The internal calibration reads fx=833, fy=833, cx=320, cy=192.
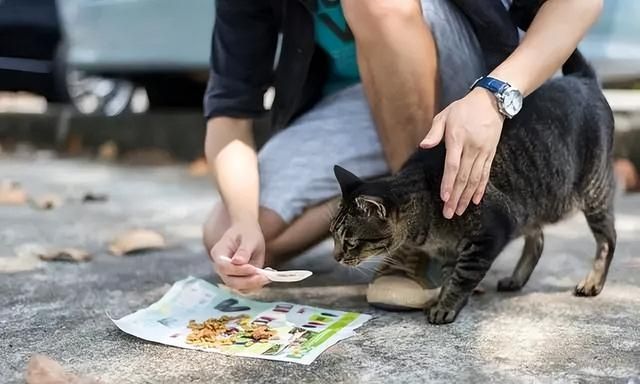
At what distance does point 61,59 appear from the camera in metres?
4.47

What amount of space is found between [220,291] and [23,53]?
333 cm

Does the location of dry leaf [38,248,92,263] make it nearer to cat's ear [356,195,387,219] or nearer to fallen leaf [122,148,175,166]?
cat's ear [356,195,387,219]

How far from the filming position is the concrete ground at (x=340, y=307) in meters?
1.32

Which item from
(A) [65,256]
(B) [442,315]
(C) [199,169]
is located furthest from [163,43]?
(B) [442,315]

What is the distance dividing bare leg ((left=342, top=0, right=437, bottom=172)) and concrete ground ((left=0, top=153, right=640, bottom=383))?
15.6 inches

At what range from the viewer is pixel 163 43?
3.77 m

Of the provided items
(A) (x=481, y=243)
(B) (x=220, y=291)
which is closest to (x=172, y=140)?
(B) (x=220, y=291)

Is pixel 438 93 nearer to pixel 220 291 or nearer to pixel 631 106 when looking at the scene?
pixel 220 291

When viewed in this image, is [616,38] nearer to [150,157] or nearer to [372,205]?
[372,205]

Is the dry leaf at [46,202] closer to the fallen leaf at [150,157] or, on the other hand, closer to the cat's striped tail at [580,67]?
the fallen leaf at [150,157]

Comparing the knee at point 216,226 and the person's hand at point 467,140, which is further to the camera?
the knee at point 216,226

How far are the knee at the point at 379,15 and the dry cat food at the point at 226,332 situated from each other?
24.2 inches

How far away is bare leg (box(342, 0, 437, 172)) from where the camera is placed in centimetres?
164

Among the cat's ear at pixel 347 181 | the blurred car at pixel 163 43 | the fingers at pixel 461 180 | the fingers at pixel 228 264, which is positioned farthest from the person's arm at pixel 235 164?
the blurred car at pixel 163 43
